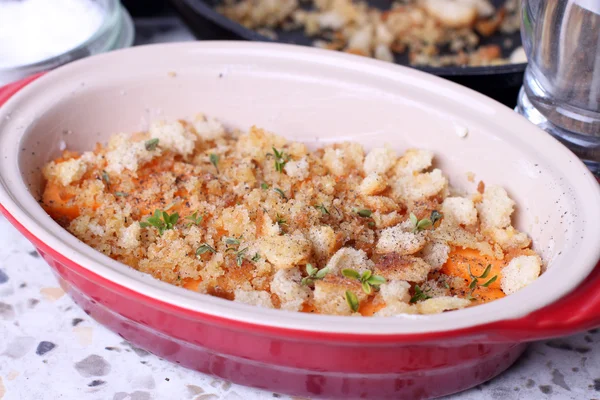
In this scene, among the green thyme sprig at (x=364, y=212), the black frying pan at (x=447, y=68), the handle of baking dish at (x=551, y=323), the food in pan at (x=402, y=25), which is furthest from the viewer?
the food in pan at (x=402, y=25)

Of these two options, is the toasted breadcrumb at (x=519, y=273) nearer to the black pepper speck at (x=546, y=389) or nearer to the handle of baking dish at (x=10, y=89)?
the black pepper speck at (x=546, y=389)

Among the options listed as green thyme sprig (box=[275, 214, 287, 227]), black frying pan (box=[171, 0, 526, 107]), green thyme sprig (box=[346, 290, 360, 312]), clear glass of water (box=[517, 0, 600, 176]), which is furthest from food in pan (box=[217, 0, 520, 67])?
green thyme sprig (box=[346, 290, 360, 312])

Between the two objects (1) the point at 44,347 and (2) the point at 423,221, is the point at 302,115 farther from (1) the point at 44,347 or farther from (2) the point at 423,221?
(1) the point at 44,347

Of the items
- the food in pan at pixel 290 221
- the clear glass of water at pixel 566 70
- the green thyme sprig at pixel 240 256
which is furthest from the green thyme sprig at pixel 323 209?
the clear glass of water at pixel 566 70

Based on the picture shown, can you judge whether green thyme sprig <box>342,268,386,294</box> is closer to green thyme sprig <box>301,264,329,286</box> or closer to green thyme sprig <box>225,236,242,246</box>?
green thyme sprig <box>301,264,329,286</box>

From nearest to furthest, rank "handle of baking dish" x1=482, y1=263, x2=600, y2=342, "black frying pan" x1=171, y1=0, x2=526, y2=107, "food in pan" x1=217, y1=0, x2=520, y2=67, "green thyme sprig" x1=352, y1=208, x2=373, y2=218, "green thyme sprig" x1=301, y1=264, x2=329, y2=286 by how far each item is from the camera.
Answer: "handle of baking dish" x1=482, y1=263, x2=600, y2=342 < "green thyme sprig" x1=301, y1=264, x2=329, y2=286 < "green thyme sprig" x1=352, y1=208, x2=373, y2=218 < "black frying pan" x1=171, y1=0, x2=526, y2=107 < "food in pan" x1=217, y1=0, x2=520, y2=67

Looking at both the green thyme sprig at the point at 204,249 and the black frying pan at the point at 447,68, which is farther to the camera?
the black frying pan at the point at 447,68
